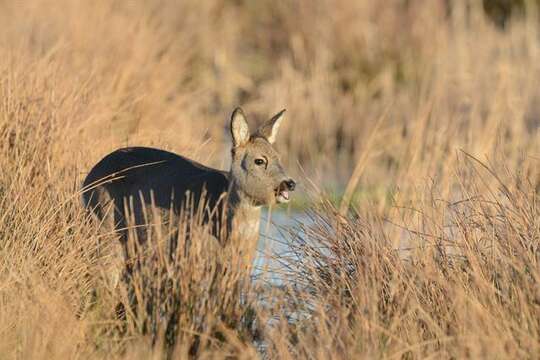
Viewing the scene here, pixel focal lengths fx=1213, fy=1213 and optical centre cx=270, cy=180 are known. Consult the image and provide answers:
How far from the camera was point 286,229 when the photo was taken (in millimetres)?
6477

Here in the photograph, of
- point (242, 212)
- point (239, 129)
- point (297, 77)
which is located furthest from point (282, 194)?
point (297, 77)

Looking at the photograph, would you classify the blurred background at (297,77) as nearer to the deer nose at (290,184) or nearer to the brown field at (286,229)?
the brown field at (286,229)

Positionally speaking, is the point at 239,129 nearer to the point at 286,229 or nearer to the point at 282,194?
the point at 282,194

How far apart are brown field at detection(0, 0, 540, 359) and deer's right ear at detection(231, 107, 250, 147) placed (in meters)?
0.49

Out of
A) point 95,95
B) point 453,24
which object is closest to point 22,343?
point 95,95

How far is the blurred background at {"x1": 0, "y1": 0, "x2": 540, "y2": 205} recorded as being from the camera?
27.9ft

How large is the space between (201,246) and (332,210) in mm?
903

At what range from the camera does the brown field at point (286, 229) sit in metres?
5.37

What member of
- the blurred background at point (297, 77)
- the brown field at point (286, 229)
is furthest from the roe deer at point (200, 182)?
the blurred background at point (297, 77)

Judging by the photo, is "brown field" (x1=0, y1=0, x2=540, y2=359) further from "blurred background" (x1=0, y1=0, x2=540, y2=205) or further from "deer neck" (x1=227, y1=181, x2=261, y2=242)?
"deer neck" (x1=227, y1=181, x2=261, y2=242)

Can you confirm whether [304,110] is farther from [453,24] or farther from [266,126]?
[266,126]

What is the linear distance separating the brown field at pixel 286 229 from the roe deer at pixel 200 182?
0.20 metres

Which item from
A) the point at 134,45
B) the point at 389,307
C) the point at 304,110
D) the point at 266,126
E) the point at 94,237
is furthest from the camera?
the point at 304,110

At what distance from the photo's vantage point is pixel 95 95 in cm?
849
